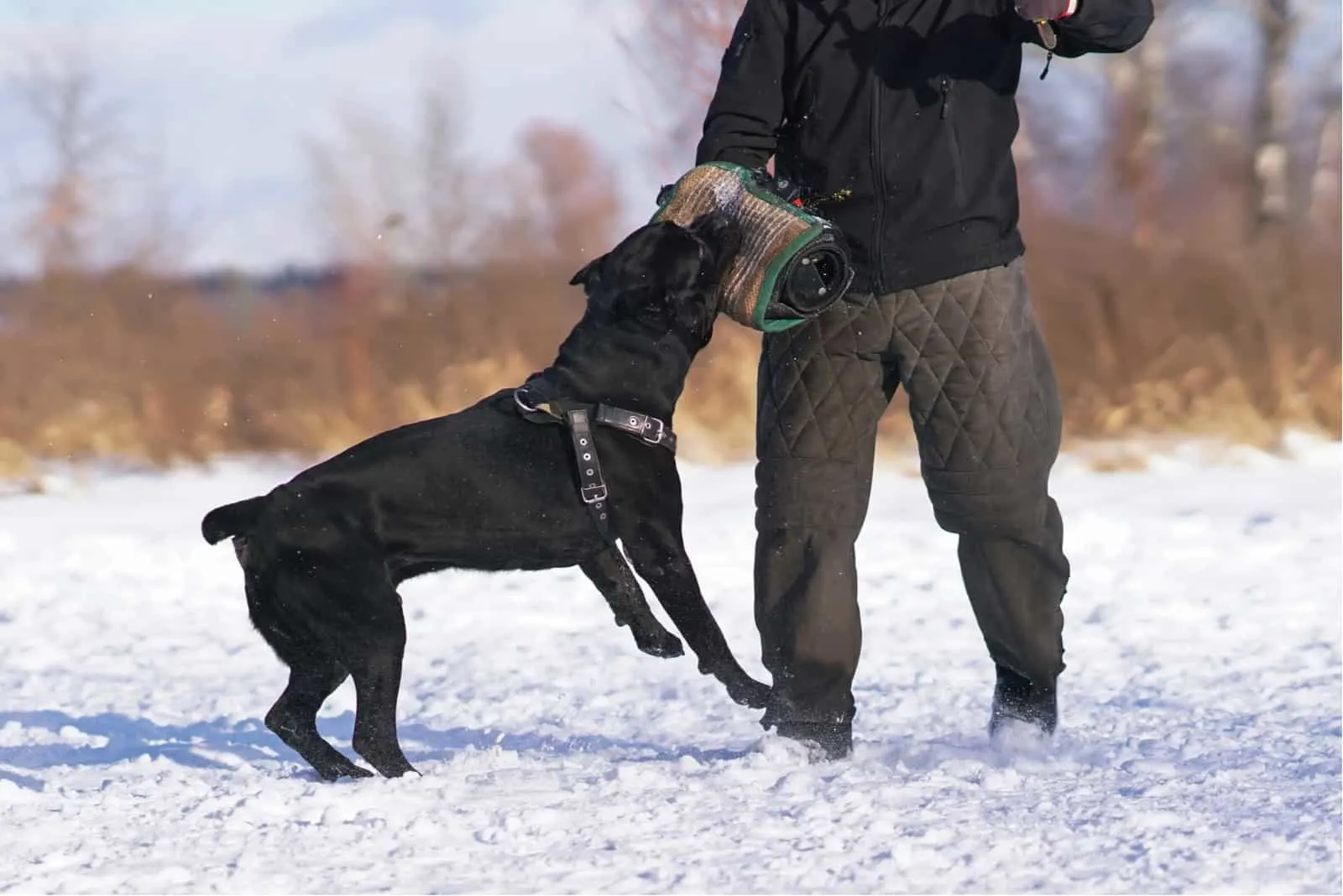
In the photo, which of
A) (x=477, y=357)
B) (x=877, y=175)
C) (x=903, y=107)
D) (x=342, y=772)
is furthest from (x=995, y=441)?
A: (x=477, y=357)

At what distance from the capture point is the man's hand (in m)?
3.15

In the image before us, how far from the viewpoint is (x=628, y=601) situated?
3812 mm

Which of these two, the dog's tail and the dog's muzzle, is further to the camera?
the dog's tail

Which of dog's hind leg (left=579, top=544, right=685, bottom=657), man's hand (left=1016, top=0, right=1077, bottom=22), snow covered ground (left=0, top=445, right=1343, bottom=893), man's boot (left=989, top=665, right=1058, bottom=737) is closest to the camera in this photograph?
snow covered ground (left=0, top=445, right=1343, bottom=893)

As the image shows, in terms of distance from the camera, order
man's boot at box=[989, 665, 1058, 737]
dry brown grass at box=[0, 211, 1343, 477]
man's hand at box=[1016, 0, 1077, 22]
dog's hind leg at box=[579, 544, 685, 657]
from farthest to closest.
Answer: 1. dry brown grass at box=[0, 211, 1343, 477]
2. dog's hind leg at box=[579, 544, 685, 657]
3. man's boot at box=[989, 665, 1058, 737]
4. man's hand at box=[1016, 0, 1077, 22]

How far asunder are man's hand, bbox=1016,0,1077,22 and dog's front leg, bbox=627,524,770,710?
1.26 meters

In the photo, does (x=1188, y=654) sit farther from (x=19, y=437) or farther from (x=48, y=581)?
(x=19, y=437)

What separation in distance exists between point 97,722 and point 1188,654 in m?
3.09

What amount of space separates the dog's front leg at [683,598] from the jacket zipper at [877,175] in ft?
2.25

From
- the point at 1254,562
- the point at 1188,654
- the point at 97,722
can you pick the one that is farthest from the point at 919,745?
A: the point at 1254,562

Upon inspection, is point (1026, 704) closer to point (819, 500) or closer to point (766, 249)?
point (819, 500)

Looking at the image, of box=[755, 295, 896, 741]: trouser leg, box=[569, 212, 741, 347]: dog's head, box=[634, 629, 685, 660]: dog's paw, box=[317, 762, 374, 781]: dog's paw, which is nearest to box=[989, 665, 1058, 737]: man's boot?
box=[755, 295, 896, 741]: trouser leg

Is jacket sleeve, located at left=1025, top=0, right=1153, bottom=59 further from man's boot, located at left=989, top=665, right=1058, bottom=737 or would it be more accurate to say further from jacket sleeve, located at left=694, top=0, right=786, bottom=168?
man's boot, located at left=989, top=665, right=1058, bottom=737

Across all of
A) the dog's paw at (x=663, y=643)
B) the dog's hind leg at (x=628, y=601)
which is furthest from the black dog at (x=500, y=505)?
the dog's paw at (x=663, y=643)
